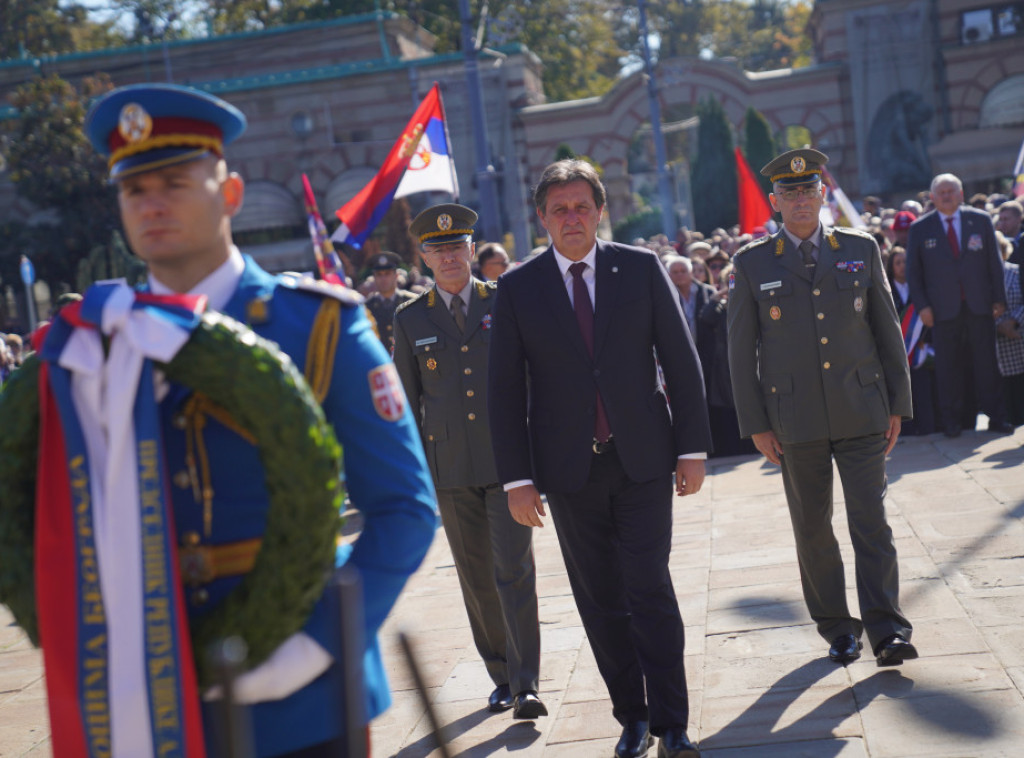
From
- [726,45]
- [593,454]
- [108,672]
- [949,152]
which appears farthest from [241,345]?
[726,45]

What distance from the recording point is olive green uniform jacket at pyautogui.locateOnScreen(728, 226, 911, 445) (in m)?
5.97

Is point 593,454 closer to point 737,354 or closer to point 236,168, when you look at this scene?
point 737,354

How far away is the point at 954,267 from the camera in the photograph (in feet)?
37.8

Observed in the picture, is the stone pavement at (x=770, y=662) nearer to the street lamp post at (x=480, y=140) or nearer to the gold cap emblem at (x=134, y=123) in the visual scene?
the gold cap emblem at (x=134, y=123)

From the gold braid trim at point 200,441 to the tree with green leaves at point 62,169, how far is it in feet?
101

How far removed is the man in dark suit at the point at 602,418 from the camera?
4973 millimetres

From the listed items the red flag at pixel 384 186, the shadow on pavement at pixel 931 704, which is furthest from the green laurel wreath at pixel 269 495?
the red flag at pixel 384 186

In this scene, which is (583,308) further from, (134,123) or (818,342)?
(134,123)

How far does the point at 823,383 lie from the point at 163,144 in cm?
402

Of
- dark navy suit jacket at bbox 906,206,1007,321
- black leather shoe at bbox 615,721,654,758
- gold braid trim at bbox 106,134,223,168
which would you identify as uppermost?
gold braid trim at bbox 106,134,223,168

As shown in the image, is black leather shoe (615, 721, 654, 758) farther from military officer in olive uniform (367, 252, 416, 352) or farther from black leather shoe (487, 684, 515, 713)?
military officer in olive uniform (367, 252, 416, 352)

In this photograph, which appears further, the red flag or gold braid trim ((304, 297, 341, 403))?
the red flag

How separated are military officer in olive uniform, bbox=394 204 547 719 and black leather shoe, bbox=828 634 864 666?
1393 millimetres

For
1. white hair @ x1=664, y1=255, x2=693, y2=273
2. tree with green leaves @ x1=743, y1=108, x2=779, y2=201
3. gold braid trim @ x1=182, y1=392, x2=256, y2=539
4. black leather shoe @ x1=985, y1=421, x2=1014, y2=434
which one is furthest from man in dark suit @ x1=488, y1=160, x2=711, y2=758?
tree with green leaves @ x1=743, y1=108, x2=779, y2=201
